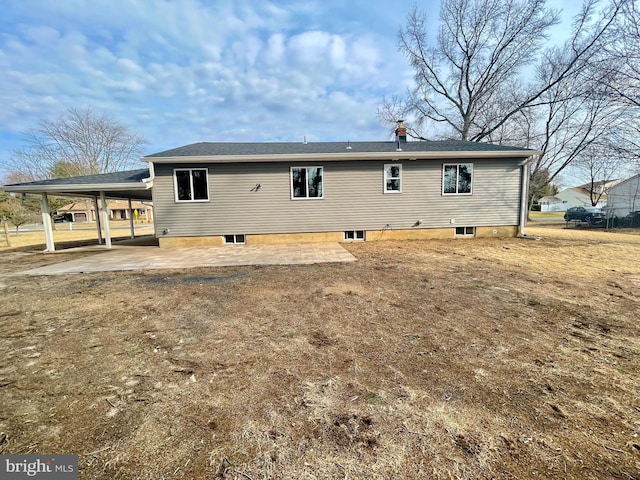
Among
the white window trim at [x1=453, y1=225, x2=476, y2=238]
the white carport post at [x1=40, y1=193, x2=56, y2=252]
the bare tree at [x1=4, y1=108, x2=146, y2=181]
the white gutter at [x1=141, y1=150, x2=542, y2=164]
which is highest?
the bare tree at [x1=4, y1=108, x2=146, y2=181]

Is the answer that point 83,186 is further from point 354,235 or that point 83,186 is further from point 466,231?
point 466,231

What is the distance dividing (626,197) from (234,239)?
32944 mm

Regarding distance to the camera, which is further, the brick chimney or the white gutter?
the brick chimney

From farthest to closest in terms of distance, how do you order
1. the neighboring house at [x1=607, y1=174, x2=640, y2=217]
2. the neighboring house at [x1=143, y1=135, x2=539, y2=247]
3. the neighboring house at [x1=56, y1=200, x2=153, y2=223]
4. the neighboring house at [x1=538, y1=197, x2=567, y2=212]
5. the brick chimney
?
1. the neighboring house at [x1=538, y1=197, x2=567, y2=212]
2. the neighboring house at [x1=56, y1=200, x2=153, y2=223]
3. the neighboring house at [x1=607, y1=174, x2=640, y2=217]
4. the brick chimney
5. the neighboring house at [x1=143, y1=135, x2=539, y2=247]

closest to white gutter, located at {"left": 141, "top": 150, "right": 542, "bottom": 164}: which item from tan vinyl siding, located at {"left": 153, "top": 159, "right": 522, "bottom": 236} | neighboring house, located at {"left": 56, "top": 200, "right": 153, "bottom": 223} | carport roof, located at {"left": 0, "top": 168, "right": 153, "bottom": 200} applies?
tan vinyl siding, located at {"left": 153, "top": 159, "right": 522, "bottom": 236}

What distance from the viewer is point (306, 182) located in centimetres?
1062

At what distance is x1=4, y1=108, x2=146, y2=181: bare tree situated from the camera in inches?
1027

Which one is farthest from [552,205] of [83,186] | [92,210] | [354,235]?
[92,210]

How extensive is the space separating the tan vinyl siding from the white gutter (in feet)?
0.89

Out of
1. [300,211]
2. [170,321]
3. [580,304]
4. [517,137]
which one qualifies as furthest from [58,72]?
[517,137]

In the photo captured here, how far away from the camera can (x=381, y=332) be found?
11.1 ft

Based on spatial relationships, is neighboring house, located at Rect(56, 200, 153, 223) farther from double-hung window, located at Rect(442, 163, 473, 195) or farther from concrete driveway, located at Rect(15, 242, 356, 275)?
double-hung window, located at Rect(442, 163, 473, 195)

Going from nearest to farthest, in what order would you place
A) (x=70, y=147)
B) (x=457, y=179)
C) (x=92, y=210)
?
1. (x=457, y=179)
2. (x=70, y=147)
3. (x=92, y=210)

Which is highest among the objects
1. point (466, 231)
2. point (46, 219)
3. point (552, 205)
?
point (552, 205)
